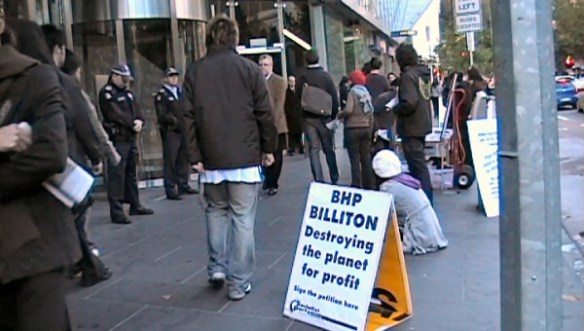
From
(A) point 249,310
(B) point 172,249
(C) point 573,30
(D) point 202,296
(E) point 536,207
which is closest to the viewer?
(E) point 536,207

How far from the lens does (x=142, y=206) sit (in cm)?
927

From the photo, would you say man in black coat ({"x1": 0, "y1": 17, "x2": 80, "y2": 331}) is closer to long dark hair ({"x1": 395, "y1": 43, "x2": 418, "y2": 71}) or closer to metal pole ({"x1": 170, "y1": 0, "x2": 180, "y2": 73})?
long dark hair ({"x1": 395, "y1": 43, "x2": 418, "y2": 71})

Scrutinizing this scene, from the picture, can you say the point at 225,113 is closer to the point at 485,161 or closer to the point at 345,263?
the point at 345,263

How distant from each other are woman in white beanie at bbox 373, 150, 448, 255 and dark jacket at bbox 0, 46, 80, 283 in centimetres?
403

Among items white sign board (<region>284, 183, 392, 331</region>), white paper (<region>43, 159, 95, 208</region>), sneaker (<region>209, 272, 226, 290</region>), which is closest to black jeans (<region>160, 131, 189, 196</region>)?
sneaker (<region>209, 272, 226, 290</region>)

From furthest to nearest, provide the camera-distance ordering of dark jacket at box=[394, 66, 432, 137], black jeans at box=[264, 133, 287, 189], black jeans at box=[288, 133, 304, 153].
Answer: black jeans at box=[288, 133, 304, 153] < black jeans at box=[264, 133, 287, 189] < dark jacket at box=[394, 66, 432, 137]

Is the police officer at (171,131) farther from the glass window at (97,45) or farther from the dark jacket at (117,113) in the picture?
the glass window at (97,45)

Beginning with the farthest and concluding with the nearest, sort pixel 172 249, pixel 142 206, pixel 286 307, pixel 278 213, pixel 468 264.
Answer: pixel 142 206, pixel 278 213, pixel 172 249, pixel 468 264, pixel 286 307

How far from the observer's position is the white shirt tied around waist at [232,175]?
503 centimetres

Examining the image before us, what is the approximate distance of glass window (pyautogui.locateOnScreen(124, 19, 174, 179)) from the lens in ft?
39.8

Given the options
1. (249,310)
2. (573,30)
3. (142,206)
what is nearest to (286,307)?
(249,310)

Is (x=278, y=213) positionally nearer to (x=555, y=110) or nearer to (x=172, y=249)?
→ (x=172, y=249)

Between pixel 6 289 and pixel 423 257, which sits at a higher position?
pixel 6 289

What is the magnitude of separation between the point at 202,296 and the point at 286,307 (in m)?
0.95
